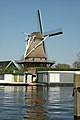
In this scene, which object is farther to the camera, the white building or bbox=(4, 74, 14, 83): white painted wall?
bbox=(4, 74, 14, 83): white painted wall

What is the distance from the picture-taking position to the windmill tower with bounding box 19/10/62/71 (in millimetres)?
85188

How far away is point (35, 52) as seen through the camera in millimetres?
87188

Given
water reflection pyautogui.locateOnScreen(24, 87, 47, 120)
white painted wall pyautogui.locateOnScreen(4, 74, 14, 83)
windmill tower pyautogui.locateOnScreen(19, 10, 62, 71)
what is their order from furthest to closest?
windmill tower pyautogui.locateOnScreen(19, 10, 62, 71) → white painted wall pyautogui.locateOnScreen(4, 74, 14, 83) → water reflection pyautogui.locateOnScreen(24, 87, 47, 120)

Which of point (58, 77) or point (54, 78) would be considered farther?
point (58, 77)

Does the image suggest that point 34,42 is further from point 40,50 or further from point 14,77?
point 14,77

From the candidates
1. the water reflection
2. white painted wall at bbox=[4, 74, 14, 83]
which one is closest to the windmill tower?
white painted wall at bbox=[4, 74, 14, 83]

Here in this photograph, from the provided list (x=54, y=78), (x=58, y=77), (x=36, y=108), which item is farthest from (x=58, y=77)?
(x=36, y=108)

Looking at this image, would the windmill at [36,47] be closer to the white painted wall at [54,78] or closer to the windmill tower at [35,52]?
the windmill tower at [35,52]

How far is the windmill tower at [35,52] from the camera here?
8519cm

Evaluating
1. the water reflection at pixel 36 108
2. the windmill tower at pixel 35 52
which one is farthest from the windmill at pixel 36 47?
the water reflection at pixel 36 108

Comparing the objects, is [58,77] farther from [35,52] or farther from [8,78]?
[35,52]

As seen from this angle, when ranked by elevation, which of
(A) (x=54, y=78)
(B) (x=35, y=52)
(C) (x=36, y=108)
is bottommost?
(C) (x=36, y=108)

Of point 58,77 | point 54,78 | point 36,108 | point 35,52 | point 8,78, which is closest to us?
point 36,108

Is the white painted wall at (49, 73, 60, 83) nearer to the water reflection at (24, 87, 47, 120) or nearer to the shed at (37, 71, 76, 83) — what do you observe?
the shed at (37, 71, 76, 83)
